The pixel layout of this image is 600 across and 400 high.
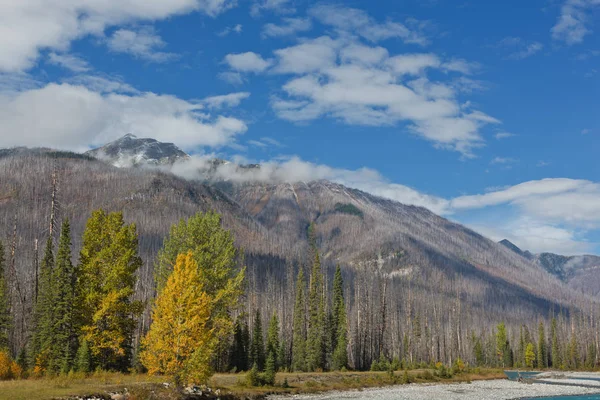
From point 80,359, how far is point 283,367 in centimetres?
4321

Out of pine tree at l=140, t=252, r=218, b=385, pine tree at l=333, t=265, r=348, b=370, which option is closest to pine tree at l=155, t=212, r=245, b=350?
pine tree at l=140, t=252, r=218, b=385

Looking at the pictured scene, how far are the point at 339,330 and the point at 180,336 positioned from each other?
55492 millimetres

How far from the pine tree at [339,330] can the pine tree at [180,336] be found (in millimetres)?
46647

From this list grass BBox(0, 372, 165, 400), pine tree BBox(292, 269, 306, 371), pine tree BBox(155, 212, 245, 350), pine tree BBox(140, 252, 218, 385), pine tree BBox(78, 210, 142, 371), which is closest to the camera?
grass BBox(0, 372, 165, 400)

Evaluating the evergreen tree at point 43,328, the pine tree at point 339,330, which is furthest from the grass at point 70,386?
the pine tree at point 339,330

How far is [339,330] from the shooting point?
89.1 metres

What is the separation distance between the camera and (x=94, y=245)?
4538cm

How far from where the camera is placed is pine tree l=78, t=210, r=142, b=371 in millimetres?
43406

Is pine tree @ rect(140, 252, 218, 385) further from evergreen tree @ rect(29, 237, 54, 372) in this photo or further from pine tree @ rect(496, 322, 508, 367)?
pine tree @ rect(496, 322, 508, 367)

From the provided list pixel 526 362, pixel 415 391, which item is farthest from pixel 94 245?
pixel 526 362

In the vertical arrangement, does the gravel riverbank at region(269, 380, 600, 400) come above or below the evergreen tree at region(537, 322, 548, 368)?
above

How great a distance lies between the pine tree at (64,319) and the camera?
43.0 m

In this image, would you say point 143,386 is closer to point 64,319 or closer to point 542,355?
point 64,319

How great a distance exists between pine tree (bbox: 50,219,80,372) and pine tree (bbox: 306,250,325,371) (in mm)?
43312
